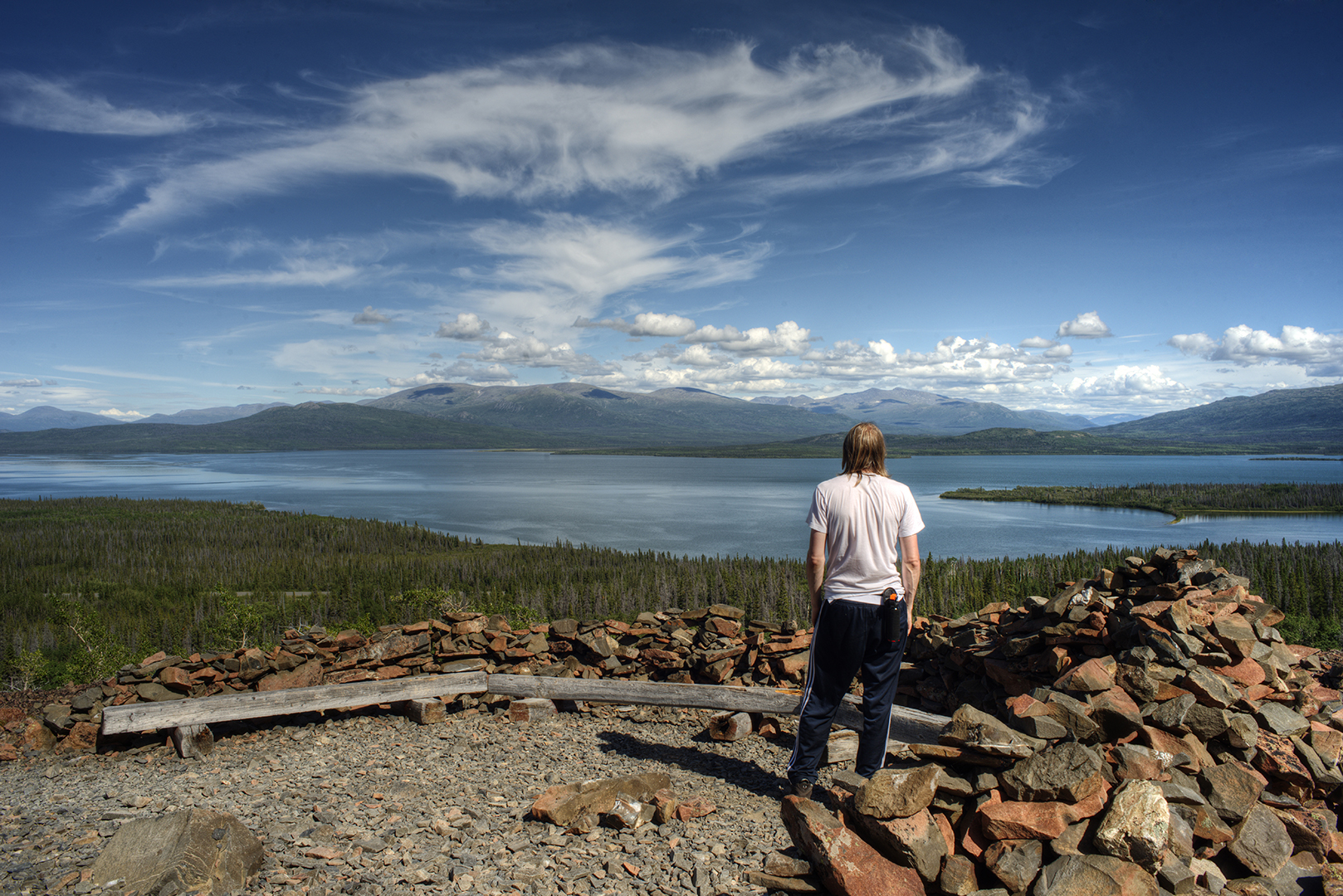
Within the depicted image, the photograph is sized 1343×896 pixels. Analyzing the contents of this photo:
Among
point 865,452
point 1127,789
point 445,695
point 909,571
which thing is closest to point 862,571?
point 909,571

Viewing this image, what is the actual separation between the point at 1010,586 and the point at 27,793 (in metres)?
30.4

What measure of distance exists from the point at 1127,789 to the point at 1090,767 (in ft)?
0.80

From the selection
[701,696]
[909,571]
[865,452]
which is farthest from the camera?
[701,696]

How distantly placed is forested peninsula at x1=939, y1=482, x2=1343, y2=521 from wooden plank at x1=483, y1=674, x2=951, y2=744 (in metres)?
82.0

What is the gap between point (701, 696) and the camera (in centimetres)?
749

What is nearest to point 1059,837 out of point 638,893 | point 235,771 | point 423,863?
point 638,893

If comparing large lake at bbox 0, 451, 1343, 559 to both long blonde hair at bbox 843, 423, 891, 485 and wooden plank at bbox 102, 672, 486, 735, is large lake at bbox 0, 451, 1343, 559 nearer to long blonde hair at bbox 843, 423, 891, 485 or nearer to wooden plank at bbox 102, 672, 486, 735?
wooden plank at bbox 102, 672, 486, 735

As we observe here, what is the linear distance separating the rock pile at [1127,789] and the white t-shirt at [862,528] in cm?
110

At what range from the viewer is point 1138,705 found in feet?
17.6

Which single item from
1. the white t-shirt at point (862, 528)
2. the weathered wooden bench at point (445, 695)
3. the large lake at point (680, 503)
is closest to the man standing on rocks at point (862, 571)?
the white t-shirt at point (862, 528)

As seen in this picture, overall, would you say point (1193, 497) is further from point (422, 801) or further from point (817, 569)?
point (422, 801)

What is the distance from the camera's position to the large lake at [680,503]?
53344 millimetres

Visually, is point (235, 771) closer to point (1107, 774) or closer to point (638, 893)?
point (638, 893)

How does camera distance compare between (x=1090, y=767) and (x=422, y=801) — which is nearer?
(x=1090, y=767)
